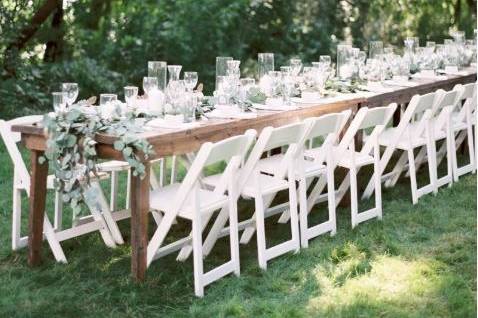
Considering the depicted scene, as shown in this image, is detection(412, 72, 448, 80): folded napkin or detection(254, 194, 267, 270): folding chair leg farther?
detection(412, 72, 448, 80): folded napkin

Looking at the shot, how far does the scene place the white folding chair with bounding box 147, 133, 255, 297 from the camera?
4.14m

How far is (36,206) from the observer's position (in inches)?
186

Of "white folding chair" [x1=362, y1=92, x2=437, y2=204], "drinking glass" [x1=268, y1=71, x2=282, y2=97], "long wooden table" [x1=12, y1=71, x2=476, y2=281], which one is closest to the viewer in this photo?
"long wooden table" [x1=12, y1=71, x2=476, y2=281]

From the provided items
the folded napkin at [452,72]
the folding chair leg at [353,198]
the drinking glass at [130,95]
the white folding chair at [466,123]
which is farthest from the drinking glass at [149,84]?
the folded napkin at [452,72]

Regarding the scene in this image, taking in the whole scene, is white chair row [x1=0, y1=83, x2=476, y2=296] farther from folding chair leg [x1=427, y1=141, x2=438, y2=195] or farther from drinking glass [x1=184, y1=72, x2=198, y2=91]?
drinking glass [x1=184, y1=72, x2=198, y2=91]

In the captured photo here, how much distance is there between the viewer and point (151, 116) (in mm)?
4773

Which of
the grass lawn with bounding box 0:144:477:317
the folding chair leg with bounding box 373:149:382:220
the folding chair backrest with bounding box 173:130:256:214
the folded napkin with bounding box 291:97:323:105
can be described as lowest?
the grass lawn with bounding box 0:144:477:317

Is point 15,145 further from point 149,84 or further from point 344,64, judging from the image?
Answer: point 344,64

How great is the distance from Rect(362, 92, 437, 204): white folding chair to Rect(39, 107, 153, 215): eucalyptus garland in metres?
2.35

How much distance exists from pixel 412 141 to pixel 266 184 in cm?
187

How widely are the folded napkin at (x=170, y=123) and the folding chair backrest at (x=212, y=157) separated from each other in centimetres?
39

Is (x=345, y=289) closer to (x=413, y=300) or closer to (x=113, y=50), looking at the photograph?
(x=413, y=300)

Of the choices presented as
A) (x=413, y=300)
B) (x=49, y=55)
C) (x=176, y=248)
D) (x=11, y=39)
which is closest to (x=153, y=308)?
(x=176, y=248)

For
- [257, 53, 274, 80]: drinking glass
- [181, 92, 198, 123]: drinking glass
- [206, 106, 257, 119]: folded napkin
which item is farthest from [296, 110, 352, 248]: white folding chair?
[257, 53, 274, 80]: drinking glass
